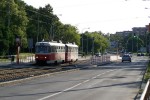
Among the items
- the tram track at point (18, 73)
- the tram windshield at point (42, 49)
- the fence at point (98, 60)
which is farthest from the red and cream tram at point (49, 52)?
the tram track at point (18, 73)

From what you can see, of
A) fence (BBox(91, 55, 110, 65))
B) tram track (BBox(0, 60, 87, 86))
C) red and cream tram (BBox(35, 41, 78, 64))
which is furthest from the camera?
fence (BBox(91, 55, 110, 65))

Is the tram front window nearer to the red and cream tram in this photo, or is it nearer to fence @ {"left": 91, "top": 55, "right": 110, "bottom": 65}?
the red and cream tram

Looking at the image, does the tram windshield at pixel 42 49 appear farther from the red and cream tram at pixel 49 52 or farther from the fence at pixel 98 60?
the fence at pixel 98 60

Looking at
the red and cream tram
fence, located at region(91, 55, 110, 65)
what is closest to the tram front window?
the red and cream tram

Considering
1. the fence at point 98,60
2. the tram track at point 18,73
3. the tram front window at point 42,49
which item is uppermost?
the tram front window at point 42,49

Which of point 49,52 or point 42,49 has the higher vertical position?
point 42,49

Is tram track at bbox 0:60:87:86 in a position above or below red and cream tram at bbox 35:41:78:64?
→ below

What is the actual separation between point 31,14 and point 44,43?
88.8m

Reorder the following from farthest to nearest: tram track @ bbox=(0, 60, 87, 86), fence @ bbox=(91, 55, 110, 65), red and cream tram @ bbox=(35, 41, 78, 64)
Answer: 1. fence @ bbox=(91, 55, 110, 65)
2. red and cream tram @ bbox=(35, 41, 78, 64)
3. tram track @ bbox=(0, 60, 87, 86)

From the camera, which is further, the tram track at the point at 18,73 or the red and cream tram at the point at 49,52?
the red and cream tram at the point at 49,52

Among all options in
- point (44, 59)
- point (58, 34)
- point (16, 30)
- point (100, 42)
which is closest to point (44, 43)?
point (44, 59)

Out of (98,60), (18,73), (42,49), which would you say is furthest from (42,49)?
(98,60)

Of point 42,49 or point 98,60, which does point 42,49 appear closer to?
point 42,49

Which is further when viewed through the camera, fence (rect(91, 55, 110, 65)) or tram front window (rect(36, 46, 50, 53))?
fence (rect(91, 55, 110, 65))
